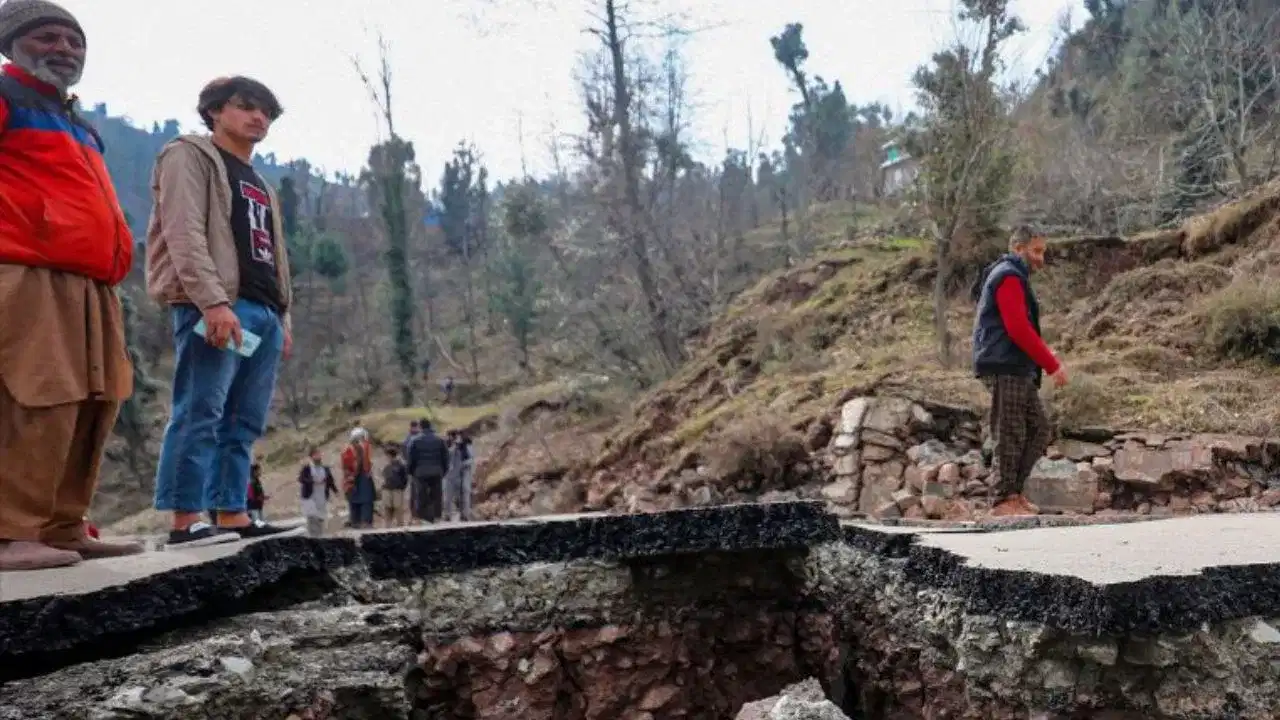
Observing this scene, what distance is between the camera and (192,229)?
3363mm

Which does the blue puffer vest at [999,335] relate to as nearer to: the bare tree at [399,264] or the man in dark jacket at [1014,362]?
the man in dark jacket at [1014,362]

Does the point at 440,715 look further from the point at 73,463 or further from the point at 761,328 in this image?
the point at 761,328

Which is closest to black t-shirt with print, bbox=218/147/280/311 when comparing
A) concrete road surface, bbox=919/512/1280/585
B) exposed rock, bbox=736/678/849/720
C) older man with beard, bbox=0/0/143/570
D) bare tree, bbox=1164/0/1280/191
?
older man with beard, bbox=0/0/143/570

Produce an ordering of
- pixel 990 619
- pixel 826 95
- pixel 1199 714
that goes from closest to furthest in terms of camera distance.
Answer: pixel 1199 714 → pixel 990 619 → pixel 826 95

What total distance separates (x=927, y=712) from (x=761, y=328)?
11.7 m

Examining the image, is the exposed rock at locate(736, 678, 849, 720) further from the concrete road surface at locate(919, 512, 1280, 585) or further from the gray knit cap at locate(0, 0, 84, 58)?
the gray knit cap at locate(0, 0, 84, 58)

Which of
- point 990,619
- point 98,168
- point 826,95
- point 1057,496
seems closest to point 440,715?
point 990,619

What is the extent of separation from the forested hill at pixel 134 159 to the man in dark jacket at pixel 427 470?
59.7 m

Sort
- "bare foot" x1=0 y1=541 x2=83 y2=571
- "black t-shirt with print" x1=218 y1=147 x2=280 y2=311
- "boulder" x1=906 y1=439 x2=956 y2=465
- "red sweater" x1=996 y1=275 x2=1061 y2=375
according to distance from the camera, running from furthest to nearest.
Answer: "boulder" x1=906 y1=439 x2=956 y2=465 → "red sweater" x1=996 y1=275 x2=1061 y2=375 → "black t-shirt with print" x1=218 y1=147 x2=280 y2=311 → "bare foot" x1=0 y1=541 x2=83 y2=571

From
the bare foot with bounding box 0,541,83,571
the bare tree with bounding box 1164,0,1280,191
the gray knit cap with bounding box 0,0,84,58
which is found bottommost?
the bare foot with bounding box 0,541,83,571

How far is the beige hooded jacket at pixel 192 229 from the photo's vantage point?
331 centimetres

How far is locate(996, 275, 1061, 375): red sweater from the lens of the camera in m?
5.21

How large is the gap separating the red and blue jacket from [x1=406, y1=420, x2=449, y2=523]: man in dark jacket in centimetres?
1007

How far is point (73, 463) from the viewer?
2.98 m
